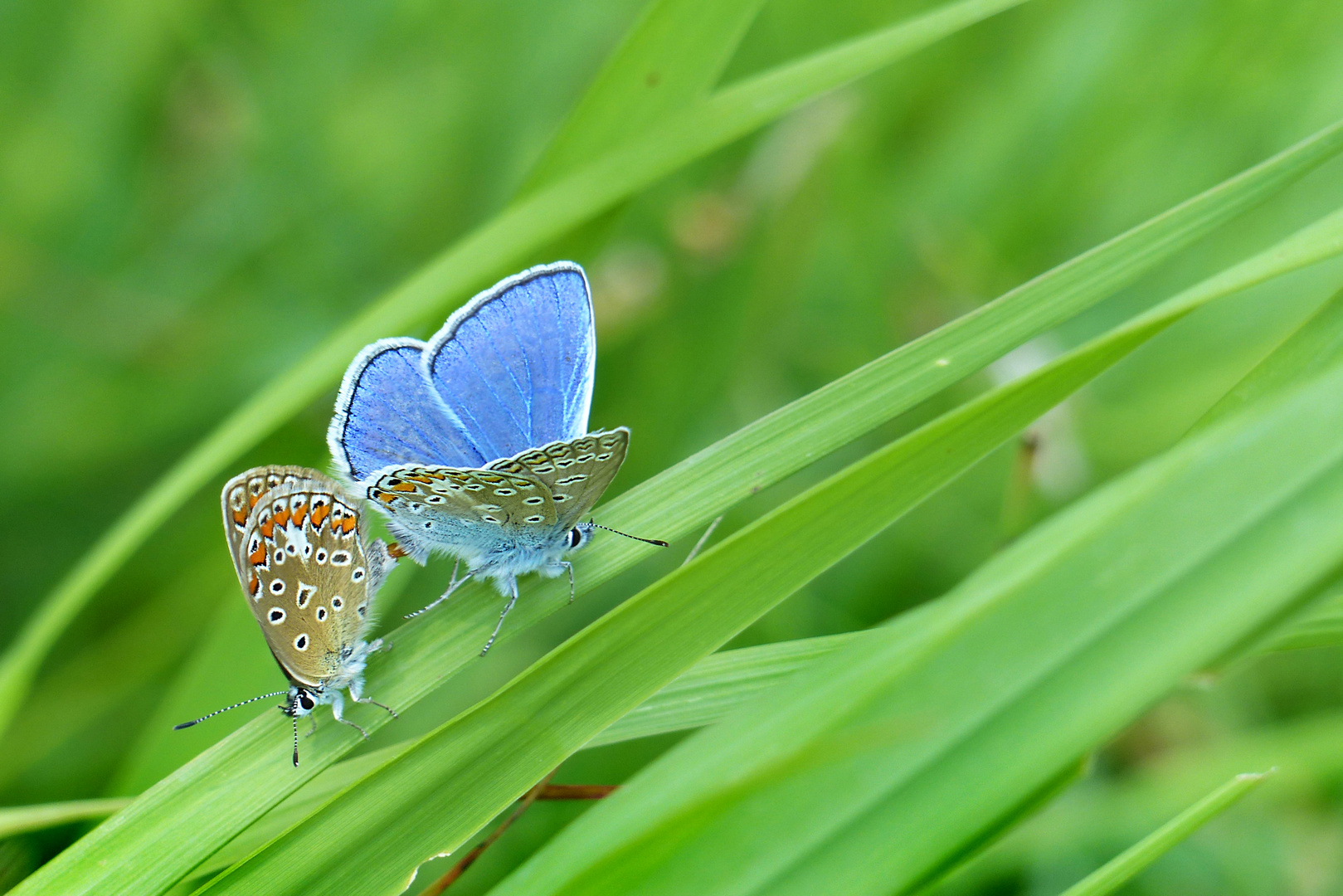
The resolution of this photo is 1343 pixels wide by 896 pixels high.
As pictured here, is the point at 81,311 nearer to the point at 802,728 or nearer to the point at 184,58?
the point at 184,58

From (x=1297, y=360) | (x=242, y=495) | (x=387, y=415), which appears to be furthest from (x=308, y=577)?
(x=1297, y=360)

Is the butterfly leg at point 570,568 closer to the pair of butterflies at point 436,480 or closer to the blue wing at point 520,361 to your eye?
the pair of butterflies at point 436,480

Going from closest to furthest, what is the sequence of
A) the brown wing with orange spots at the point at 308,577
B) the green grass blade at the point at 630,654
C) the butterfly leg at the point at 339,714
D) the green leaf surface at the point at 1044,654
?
the green leaf surface at the point at 1044,654 < the green grass blade at the point at 630,654 < the butterfly leg at the point at 339,714 < the brown wing with orange spots at the point at 308,577

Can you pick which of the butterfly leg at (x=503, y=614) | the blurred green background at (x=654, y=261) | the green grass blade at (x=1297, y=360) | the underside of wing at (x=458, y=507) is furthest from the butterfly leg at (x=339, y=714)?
the green grass blade at (x=1297, y=360)

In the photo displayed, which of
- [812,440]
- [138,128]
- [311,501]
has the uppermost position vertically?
[138,128]

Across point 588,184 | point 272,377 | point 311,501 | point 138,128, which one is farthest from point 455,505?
point 138,128
